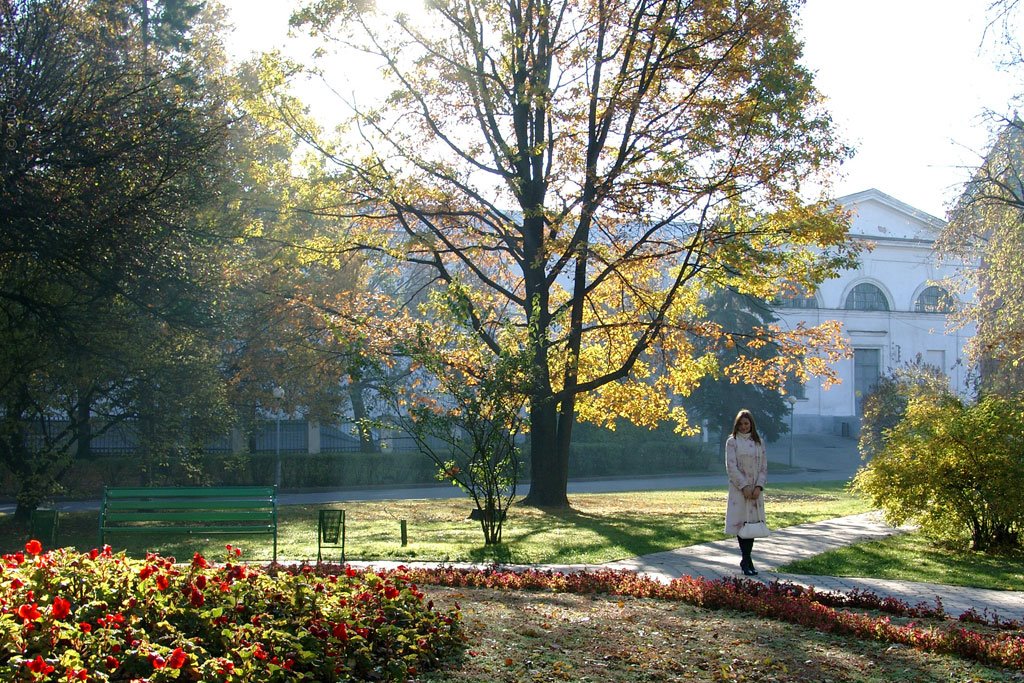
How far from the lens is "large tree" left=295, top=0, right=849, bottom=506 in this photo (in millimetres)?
18484

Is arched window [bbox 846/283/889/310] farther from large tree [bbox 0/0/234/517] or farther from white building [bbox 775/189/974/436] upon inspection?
large tree [bbox 0/0/234/517]

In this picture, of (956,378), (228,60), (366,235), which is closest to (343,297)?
(366,235)

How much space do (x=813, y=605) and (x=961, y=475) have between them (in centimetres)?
592

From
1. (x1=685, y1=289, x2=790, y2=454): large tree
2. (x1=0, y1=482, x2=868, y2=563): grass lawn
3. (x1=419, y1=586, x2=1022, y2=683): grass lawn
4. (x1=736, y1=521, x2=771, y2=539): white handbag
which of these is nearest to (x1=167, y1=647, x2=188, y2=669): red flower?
(x1=419, y1=586, x2=1022, y2=683): grass lawn

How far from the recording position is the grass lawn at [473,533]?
12.7m

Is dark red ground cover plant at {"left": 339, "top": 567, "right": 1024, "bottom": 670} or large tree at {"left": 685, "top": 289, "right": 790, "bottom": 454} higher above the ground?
large tree at {"left": 685, "top": 289, "right": 790, "bottom": 454}

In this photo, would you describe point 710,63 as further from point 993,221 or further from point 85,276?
point 85,276

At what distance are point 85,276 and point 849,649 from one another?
14794mm

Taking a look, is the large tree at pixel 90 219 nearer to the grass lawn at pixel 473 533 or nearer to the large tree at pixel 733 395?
the grass lawn at pixel 473 533

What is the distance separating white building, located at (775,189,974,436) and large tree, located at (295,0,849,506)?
40.0m

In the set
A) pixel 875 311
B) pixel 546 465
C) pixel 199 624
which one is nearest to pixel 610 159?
pixel 546 465

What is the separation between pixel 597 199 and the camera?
→ 18.9 metres

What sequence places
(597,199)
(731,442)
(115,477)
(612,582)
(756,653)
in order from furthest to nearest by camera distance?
(115,477), (597,199), (731,442), (612,582), (756,653)

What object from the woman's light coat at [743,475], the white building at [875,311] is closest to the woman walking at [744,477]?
the woman's light coat at [743,475]
